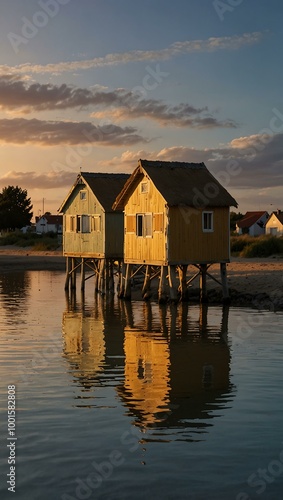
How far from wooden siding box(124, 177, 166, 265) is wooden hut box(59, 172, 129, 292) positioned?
358 centimetres

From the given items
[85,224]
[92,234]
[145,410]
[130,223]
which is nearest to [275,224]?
[85,224]

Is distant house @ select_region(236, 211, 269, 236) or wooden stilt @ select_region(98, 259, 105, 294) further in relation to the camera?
distant house @ select_region(236, 211, 269, 236)

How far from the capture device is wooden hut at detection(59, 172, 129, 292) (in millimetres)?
39344

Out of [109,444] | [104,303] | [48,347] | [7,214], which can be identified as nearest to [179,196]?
[104,303]

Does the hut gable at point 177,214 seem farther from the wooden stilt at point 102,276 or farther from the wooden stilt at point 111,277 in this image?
the wooden stilt at point 111,277

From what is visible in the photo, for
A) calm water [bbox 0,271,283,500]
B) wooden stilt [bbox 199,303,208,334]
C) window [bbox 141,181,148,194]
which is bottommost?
calm water [bbox 0,271,283,500]

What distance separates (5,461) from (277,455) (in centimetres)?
397

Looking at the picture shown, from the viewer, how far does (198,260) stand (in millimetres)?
32594

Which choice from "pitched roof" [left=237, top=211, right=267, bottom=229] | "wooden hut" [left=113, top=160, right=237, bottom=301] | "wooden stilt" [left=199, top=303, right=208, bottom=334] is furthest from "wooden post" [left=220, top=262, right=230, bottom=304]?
"pitched roof" [left=237, top=211, right=267, bottom=229]

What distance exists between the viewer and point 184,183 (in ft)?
109

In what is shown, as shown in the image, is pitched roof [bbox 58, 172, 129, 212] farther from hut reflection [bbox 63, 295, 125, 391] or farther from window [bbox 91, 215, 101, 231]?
hut reflection [bbox 63, 295, 125, 391]

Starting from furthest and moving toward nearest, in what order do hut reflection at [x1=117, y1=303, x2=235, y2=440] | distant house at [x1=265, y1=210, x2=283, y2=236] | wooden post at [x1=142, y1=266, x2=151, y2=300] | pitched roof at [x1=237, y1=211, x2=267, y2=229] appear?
1. pitched roof at [x1=237, y1=211, x2=267, y2=229]
2. distant house at [x1=265, y1=210, x2=283, y2=236]
3. wooden post at [x1=142, y1=266, x2=151, y2=300]
4. hut reflection at [x1=117, y1=303, x2=235, y2=440]

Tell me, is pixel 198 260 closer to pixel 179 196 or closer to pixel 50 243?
pixel 179 196

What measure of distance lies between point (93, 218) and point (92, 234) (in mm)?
858
